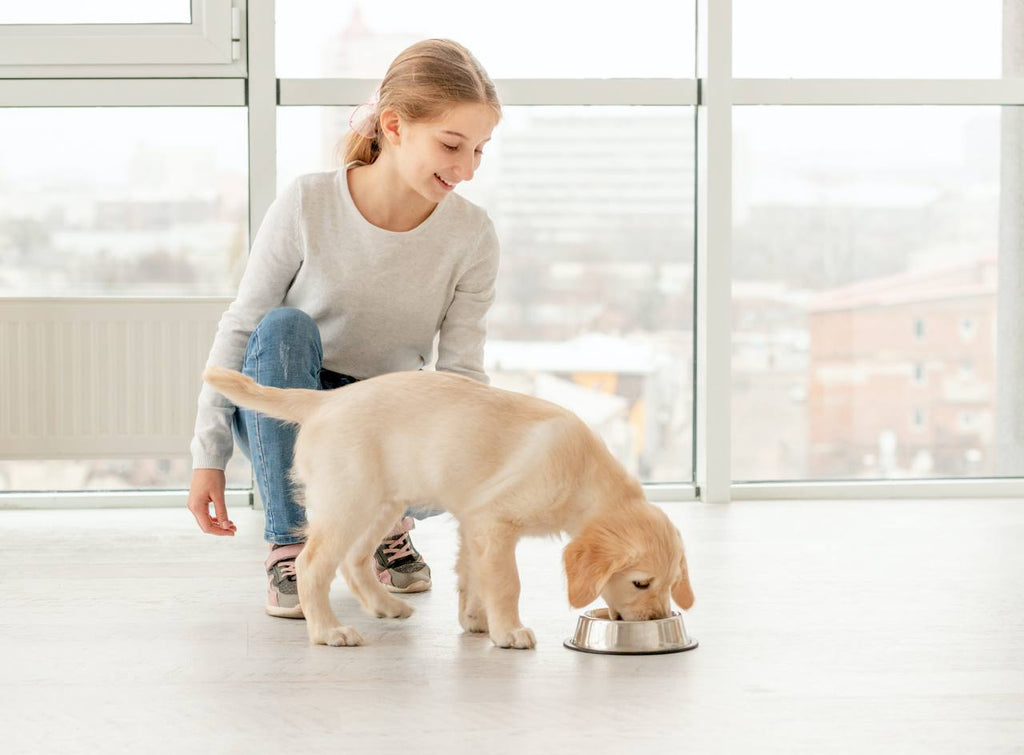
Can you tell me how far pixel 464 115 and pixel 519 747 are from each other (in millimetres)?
1097

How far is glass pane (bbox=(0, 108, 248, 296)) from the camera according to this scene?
141 inches

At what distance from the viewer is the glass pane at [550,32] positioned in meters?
3.59

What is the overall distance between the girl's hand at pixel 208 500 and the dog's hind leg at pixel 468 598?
1.25 ft

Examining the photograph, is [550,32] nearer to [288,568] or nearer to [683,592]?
[288,568]

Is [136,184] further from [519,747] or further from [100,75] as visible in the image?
[519,747]

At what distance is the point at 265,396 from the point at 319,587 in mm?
288

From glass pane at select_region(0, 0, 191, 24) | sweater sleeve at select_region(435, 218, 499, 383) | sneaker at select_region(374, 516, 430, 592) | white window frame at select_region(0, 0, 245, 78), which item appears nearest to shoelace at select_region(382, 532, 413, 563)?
sneaker at select_region(374, 516, 430, 592)

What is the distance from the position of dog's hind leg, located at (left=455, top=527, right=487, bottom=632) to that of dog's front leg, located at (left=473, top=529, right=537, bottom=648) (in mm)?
75

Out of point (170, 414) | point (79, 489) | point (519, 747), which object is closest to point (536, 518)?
point (519, 747)

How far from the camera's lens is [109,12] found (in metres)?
3.48

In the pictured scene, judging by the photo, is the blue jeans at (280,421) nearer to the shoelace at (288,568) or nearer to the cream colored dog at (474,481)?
the shoelace at (288,568)

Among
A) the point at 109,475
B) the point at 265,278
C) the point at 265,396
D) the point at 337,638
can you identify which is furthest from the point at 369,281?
the point at 109,475

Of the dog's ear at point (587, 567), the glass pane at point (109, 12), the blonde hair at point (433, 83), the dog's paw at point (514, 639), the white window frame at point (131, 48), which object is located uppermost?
the glass pane at point (109, 12)

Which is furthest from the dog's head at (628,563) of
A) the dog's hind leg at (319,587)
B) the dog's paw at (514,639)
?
the dog's hind leg at (319,587)
